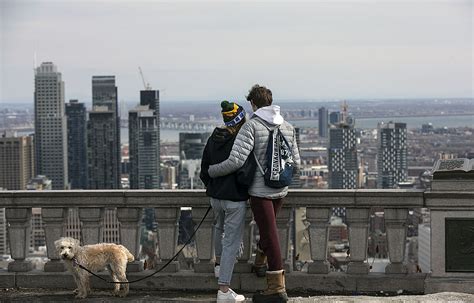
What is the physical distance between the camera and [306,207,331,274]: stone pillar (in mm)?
11922

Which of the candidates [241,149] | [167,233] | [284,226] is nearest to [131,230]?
[167,233]

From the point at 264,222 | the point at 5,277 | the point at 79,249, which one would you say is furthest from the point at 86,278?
the point at 264,222

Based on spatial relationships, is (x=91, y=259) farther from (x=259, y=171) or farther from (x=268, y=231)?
(x=259, y=171)

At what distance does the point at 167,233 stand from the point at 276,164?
205cm

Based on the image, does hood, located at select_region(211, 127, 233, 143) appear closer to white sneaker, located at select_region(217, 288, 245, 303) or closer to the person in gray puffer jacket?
the person in gray puffer jacket

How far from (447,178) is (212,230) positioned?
2546 mm

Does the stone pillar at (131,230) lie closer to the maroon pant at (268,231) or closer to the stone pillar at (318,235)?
the stone pillar at (318,235)

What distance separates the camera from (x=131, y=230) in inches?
479

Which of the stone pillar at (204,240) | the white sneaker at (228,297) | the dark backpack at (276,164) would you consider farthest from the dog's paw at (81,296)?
the dark backpack at (276,164)

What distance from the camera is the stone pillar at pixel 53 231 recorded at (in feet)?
40.0

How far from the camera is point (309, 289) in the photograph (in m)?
11.9

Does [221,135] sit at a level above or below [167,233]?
above

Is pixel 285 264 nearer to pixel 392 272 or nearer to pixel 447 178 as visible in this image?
pixel 392 272

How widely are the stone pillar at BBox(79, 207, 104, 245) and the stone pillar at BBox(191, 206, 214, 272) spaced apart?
1.06 m
